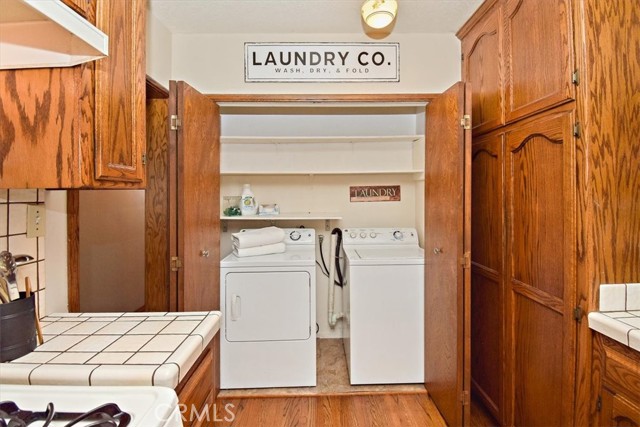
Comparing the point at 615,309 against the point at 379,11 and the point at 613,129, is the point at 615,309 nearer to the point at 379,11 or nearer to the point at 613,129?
the point at 613,129

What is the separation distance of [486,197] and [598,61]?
858 mm

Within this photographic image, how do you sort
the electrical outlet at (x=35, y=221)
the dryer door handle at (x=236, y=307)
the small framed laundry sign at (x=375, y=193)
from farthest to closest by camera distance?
1. the small framed laundry sign at (x=375, y=193)
2. the dryer door handle at (x=236, y=307)
3. the electrical outlet at (x=35, y=221)

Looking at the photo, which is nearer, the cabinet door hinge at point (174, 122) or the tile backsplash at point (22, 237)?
the tile backsplash at point (22, 237)

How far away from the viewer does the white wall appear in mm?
2340

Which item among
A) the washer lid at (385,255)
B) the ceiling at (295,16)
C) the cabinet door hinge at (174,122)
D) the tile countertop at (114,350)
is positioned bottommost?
the tile countertop at (114,350)

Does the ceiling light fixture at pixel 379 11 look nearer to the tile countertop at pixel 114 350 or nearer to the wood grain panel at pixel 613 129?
the wood grain panel at pixel 613 129

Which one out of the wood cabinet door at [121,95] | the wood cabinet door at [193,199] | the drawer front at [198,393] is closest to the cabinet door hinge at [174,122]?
the wood cabinet door at [193,199]

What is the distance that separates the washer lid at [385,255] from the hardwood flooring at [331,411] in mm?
893

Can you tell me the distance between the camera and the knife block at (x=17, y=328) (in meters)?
0.93

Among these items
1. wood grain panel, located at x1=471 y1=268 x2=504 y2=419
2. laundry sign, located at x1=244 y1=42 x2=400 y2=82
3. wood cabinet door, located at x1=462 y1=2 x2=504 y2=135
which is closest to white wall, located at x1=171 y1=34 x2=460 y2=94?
laundry sign, located at x1=244 y1=42 x2=400 y2=82

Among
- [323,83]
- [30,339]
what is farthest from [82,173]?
[323,83]

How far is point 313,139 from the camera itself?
8.43ft

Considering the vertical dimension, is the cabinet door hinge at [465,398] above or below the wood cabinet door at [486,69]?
below

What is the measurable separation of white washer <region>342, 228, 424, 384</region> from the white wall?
4.06 ft
